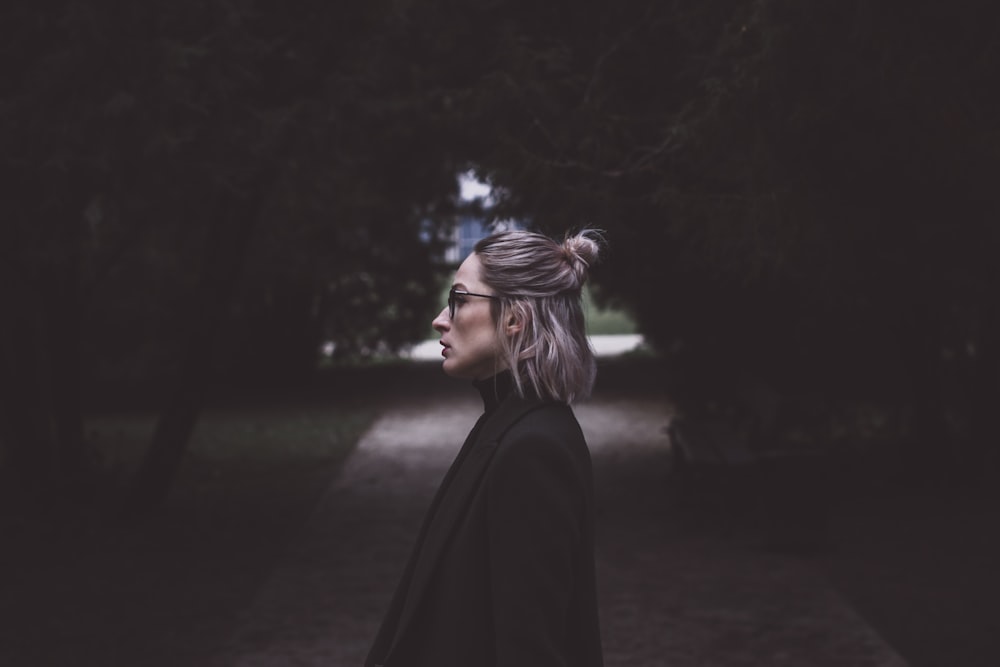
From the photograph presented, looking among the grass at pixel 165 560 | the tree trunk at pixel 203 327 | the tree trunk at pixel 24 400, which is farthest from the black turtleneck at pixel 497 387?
the tree trunk at pixel 24 400

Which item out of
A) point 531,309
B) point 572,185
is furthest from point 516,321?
point 572,185

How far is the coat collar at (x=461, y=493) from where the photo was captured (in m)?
2.57

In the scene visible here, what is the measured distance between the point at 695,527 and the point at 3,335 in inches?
223

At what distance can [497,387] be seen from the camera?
2699 mm

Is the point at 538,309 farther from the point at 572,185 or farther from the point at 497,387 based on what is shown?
the point at 572,185

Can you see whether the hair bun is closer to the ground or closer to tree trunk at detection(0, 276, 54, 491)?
the ground

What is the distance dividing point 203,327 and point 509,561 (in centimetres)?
924

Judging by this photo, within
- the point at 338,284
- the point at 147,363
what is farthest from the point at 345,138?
the point at 338,284

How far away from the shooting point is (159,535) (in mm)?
10961

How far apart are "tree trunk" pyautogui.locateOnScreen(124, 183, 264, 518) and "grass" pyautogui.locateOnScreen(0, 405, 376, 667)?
37cm

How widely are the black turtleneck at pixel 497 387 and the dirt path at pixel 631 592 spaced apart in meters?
4.48

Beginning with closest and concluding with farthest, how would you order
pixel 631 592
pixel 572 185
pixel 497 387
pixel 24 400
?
pixel 497 387 → pixel 572 185 → pixel 631 592 → pixel 24 400

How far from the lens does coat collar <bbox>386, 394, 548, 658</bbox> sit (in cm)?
257

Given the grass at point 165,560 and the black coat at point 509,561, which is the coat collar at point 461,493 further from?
the grass at point 165,560
